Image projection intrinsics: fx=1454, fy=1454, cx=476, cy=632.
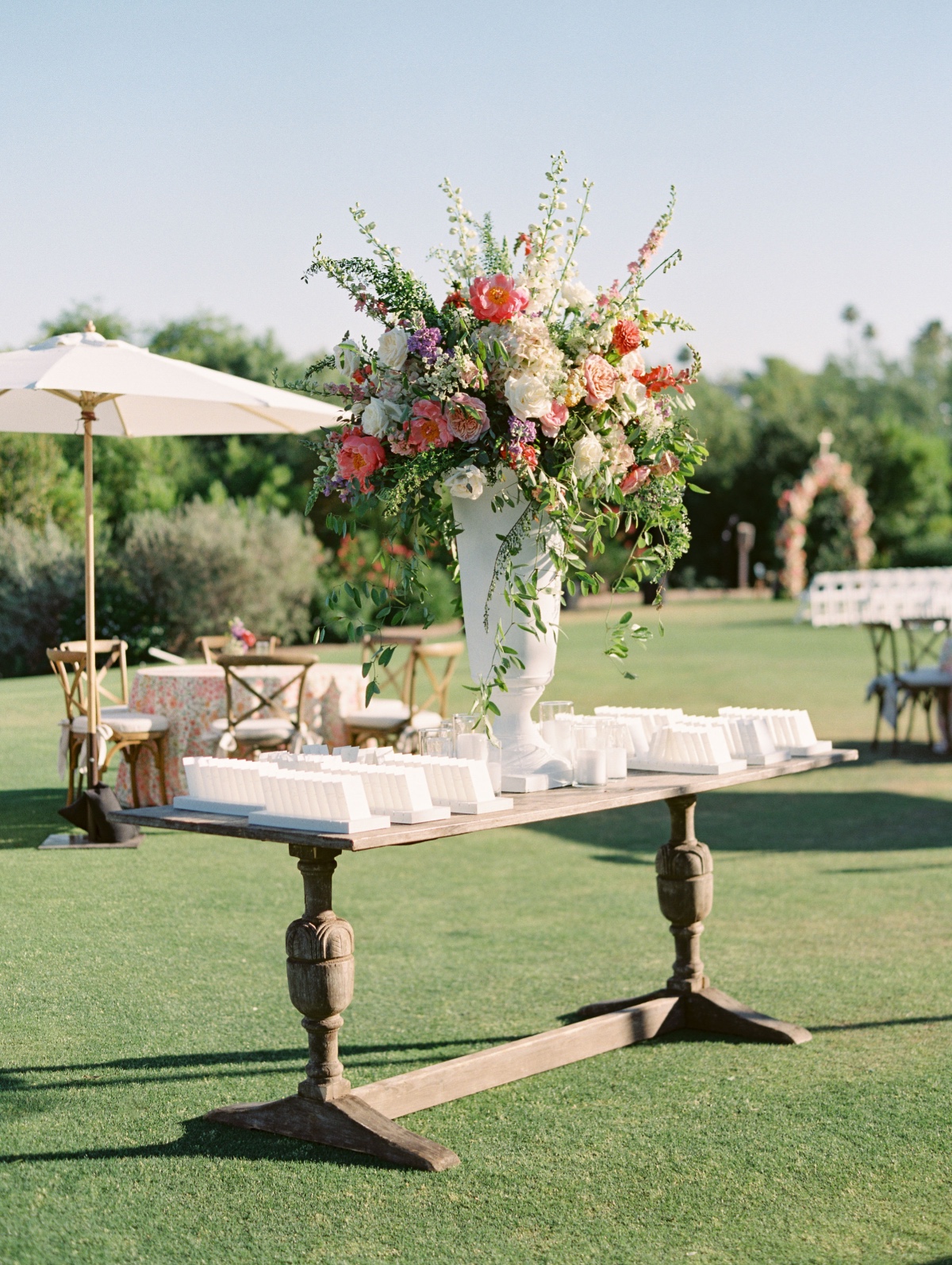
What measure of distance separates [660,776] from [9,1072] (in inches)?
76.2

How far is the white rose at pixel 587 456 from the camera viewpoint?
133 inches

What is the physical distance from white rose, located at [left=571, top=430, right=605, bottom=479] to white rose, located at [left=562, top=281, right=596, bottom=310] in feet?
1.02

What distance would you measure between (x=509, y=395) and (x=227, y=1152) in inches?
73.4

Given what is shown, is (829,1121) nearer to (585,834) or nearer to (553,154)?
(553,154)

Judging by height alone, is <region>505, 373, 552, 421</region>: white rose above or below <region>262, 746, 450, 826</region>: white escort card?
above

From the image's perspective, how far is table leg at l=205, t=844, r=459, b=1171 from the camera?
327 cm

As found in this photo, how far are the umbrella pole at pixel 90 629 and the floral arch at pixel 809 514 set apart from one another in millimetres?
23141

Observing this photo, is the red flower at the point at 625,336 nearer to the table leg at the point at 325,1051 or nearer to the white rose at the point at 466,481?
the white rose at the point at 466,481

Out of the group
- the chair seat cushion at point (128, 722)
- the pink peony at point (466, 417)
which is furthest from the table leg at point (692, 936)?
the chair seat cushion at point (128, 722)

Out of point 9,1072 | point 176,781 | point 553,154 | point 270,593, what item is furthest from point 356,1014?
point 270,593

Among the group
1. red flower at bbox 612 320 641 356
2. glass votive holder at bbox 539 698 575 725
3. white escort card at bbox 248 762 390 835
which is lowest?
white escort card at bbox 248 762 390 835

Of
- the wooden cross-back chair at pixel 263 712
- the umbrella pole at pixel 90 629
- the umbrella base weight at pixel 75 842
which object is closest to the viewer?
the umbrella base weight at pixel 75 842

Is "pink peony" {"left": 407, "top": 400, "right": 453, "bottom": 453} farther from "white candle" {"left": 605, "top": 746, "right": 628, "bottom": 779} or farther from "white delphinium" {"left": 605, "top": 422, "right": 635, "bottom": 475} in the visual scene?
"white candle" {"left": 605, "top": 746, "right": 628, "bottom": 779}

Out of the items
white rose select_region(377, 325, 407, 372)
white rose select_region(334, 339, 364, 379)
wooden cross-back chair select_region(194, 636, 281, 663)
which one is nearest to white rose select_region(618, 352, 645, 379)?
white rose select_region(377, 325, 407, 372)
